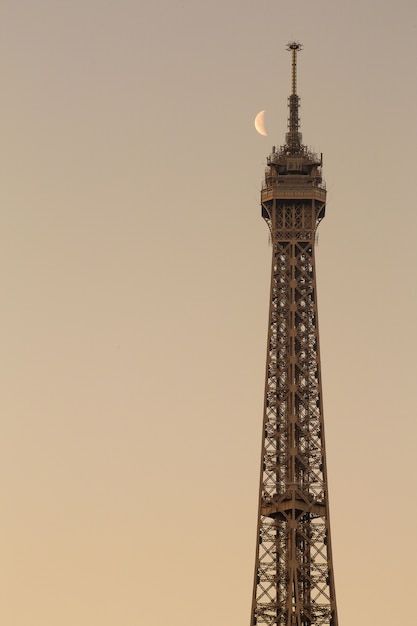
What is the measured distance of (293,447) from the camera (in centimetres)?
18800

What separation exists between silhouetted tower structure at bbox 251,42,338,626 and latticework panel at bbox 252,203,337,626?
97 mm

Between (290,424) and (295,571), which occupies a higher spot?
(290,424)

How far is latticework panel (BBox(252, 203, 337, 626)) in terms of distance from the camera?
184750 mm

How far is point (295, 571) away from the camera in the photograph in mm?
184250

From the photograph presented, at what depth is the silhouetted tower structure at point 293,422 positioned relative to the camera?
607ft

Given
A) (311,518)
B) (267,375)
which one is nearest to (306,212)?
(267,375)

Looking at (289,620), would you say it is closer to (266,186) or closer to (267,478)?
(267,478)

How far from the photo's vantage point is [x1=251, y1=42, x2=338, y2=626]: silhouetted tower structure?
184875 millimetres

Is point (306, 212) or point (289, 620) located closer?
point (289, 620)

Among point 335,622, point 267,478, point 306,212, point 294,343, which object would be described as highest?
point 306,212

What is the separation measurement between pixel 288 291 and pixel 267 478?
1962 cm

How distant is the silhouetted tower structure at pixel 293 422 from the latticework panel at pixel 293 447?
0.10 meters

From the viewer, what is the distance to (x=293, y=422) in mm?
188875

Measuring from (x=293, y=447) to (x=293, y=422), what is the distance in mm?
2569
